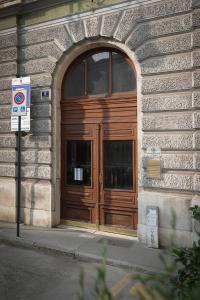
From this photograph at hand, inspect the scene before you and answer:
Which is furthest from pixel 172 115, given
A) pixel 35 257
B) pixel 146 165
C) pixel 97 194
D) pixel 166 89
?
pixel 35 257

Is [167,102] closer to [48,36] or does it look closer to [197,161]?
[197,161]

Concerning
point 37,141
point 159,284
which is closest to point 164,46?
point 37,141

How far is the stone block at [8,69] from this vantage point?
8.64 m

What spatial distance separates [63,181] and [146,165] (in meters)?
2.58

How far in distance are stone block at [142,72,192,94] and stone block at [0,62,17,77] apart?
388 cm

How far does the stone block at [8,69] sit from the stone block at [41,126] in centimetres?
158

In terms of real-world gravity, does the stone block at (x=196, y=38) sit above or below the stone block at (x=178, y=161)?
above

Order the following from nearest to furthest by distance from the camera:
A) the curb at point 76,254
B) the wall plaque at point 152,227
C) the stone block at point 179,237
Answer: the curb at point 76,254
the stone block at point 179,237
the wall plaque at point 152,227

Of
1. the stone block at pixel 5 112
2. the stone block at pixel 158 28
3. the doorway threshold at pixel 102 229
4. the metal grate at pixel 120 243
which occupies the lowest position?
the metal grate at pixel 120 243

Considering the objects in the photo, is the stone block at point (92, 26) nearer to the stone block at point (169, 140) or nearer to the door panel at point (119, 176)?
the door panel at point (119, 176)

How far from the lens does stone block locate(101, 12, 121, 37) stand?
285 inches

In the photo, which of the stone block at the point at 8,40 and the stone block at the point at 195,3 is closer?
the stone block at the point at 195,3

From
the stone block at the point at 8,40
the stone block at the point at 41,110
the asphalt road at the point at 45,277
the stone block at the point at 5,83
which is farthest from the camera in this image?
the stone block at the point at 5,83

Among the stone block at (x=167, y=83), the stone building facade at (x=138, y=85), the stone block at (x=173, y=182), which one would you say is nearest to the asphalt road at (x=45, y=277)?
the stone building facade at (x=138, y=85)
